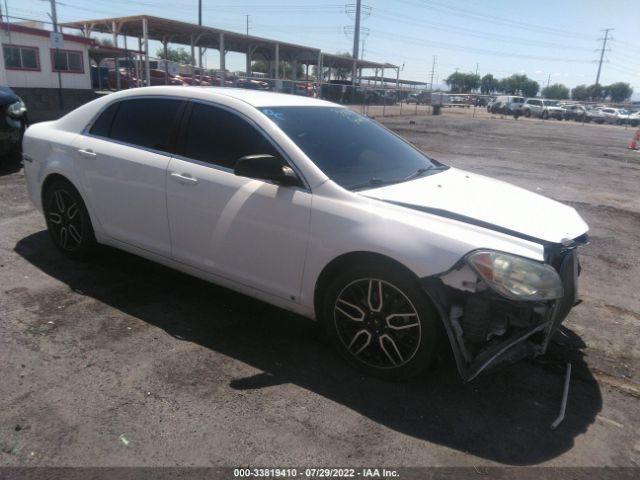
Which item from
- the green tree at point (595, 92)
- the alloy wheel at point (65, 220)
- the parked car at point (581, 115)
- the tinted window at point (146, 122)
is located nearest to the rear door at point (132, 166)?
the tinted window at point (146, 122)

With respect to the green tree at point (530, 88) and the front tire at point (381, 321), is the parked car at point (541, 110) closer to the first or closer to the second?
the front tire at point (381, 321)

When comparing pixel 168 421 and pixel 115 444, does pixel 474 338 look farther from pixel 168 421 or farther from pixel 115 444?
pixel 115 444

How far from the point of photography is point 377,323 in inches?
120

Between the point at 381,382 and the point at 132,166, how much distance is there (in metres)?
2.49

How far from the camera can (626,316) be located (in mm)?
4336

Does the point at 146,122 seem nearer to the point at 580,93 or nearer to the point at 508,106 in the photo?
the point at 508,106

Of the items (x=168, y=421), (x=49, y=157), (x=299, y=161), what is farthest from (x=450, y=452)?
(x=49, y=157)

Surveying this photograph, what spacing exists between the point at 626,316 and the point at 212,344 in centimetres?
342

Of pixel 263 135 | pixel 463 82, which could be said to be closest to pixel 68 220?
pixel 263 135

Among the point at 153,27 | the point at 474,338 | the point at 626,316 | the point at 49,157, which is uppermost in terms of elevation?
the point at 153,27

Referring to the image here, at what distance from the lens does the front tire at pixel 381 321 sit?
2869mm

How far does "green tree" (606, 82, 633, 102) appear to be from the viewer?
133500 mm

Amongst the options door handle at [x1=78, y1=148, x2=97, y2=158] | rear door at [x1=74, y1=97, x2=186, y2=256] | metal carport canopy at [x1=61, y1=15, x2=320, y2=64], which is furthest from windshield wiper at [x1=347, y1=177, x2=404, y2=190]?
metal carport canopy at [x1=61, y1=15, x2=320, y2=64]

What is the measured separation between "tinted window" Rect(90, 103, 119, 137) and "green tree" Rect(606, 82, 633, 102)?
510 ft
